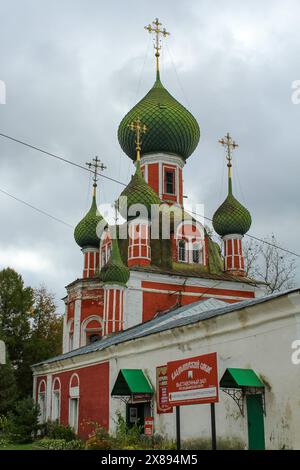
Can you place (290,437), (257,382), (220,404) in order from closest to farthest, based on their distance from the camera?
(290,437) → (257,382) → (220,404)

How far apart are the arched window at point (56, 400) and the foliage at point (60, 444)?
238cm

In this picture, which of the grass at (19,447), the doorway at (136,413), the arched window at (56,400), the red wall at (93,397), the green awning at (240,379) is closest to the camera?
the green awning at (240,379)

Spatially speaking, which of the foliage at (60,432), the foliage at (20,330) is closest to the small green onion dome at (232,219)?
the foliage at (20,330)

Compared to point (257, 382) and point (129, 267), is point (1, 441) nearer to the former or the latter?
point (129, 267)

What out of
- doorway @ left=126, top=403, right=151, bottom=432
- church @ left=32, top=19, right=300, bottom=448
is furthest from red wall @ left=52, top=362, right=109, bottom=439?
doorway @ left=126, top=403, right=151, bottom=432

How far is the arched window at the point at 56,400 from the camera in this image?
68.2 ft

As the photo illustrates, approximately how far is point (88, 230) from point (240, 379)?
21.8 metres

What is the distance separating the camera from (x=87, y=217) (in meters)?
32.0

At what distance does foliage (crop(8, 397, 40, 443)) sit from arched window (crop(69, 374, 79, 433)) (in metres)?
1.96

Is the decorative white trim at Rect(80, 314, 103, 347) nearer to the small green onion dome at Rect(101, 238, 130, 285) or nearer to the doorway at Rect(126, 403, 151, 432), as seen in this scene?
the small green onion dome at Rect(101, 238, 130, 285)

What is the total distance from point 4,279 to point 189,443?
2190 cm

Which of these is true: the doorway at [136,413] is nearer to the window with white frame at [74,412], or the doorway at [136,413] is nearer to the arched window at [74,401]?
the arched window at [74,401]

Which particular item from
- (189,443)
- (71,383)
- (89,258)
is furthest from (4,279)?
(189,443)

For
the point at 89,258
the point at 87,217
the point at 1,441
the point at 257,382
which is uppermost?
the point at 87,217
